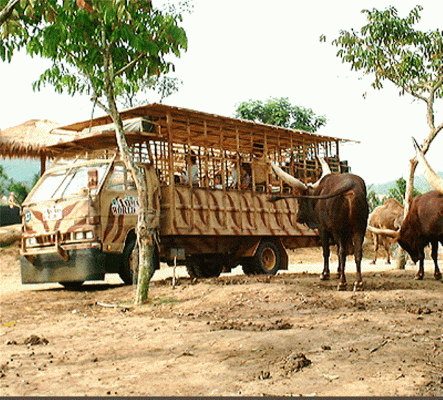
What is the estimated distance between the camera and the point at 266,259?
1230 cm

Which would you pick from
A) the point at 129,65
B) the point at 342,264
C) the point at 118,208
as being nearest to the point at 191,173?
the point at 118,208

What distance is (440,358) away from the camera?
3.97 m

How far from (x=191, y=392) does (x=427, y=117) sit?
34.2 ft

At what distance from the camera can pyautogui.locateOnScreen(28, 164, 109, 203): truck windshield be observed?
9609 mm

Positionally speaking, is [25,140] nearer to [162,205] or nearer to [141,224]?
[162,205]

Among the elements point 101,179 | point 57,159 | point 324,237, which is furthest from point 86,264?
point 324,237

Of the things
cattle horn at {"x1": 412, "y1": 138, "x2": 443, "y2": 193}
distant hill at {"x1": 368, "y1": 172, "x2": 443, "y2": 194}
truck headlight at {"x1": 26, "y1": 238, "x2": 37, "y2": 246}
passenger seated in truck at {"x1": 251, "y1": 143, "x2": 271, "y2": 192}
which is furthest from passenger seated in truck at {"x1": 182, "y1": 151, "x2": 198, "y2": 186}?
cattle horn at {"x1": 412, "y1": 138, "x2": 443, "y2": 193}

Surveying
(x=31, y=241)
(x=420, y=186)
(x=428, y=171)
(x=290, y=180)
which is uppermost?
(x=420, y=186)

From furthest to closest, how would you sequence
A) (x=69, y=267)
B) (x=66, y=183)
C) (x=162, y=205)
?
(x=162, y=205)
(x=66, y=183)
(x=69, y=267)

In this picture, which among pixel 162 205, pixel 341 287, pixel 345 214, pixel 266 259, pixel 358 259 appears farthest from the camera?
pixel 266 259

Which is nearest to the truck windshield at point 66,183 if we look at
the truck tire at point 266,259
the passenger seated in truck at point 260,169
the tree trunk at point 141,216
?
the tree trunk at point 141,216

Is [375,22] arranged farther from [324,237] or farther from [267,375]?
[267,375]

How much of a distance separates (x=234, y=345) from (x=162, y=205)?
19.7ft

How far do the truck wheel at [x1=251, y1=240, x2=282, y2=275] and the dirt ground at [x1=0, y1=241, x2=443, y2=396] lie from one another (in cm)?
393
